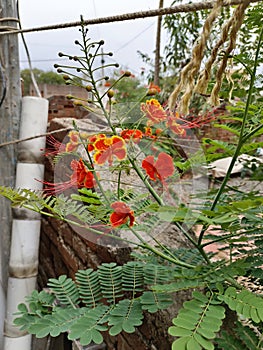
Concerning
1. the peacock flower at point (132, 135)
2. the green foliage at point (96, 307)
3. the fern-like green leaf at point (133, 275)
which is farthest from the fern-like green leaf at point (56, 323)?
the peacock flower at point (132, 135)

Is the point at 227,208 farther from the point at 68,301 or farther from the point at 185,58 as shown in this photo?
the point at 185,58

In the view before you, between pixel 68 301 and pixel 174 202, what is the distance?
35cm

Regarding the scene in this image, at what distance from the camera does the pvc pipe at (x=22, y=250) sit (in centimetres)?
132

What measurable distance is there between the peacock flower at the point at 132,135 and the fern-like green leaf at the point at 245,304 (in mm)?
291

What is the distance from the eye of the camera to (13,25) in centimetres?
118

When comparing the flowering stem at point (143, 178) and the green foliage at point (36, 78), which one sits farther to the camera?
the green foliage at point (36, 78)

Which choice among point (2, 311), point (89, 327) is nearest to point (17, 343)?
point (2, 311)

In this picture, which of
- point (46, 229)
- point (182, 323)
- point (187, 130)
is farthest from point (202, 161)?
point (46, 229)

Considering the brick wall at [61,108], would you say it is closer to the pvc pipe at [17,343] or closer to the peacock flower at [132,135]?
the pvc pipe at [17,343]

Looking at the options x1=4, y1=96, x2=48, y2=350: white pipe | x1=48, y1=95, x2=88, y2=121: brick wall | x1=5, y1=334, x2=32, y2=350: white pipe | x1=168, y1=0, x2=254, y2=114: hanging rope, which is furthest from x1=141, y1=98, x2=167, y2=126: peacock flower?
x1=48, y1=95, x2=88, y2=121: brick wall

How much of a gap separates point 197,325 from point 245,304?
0.09 meters

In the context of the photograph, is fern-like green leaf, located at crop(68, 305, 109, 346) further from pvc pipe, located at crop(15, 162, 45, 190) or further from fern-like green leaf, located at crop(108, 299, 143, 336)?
pvc pipe, located at crop(15, 162, 45, 190)

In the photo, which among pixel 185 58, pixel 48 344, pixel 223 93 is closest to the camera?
pixel 223 93

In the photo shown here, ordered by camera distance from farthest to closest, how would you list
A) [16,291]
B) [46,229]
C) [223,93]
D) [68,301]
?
[46,229]
[16,291]
[223,93]
[68,301]
